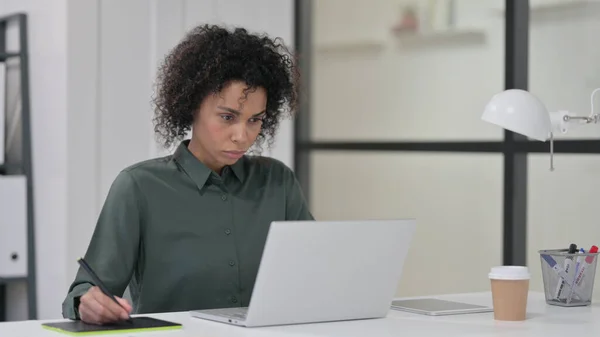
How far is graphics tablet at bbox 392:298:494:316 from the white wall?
1.71 metres

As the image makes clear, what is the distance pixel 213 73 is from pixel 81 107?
1406mm

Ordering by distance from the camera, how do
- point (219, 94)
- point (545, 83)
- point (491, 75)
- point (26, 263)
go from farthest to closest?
1. point (26, 263)
2. point (491, 75)
3. point (545, 83)
4. point (219, 94)

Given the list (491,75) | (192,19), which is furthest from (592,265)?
(192,19)

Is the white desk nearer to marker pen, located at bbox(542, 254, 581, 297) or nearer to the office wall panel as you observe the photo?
marker pen, located at bbox(542, 254, 581, 297)

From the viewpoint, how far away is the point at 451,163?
3.78 meters

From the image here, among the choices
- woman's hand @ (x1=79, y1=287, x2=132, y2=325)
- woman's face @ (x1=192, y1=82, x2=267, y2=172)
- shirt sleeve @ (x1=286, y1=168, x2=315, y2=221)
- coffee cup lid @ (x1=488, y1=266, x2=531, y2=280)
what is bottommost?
woman's hand @ (x1=79, y1=287, x2=132, y2=325)

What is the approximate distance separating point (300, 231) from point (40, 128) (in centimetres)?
217

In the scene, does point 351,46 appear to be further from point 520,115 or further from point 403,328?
point 403,328

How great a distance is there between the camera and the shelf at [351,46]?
4.11 meters

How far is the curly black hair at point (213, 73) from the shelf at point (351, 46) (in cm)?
145

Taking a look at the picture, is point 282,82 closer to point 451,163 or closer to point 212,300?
point 212,300

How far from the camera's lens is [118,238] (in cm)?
237

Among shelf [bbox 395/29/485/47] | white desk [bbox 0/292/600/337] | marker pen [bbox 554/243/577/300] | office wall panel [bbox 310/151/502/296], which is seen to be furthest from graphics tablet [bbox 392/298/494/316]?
shelf [bbox 395/29/485/47]

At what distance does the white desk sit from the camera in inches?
75.7
